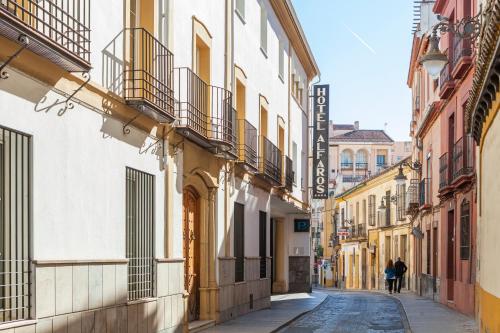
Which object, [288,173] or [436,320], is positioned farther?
[288,173]

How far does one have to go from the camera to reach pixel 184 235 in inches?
590

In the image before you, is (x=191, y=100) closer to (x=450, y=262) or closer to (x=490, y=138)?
(x=490, y=138)

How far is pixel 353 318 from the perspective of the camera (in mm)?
19422

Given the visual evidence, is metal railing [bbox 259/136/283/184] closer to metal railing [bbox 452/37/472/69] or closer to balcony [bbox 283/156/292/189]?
balcony [bbox 283/156/292/189]

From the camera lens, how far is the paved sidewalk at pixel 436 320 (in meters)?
16.2

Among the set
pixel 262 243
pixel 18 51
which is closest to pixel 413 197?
pixel 262 243

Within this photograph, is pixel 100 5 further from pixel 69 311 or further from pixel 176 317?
pixel 176 317

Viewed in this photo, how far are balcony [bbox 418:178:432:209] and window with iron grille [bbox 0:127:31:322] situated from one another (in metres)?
21.2

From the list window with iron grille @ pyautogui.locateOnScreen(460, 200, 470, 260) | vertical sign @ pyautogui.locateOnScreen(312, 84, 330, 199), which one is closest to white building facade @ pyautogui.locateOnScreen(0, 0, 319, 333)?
window with iron grille @ pyautogui.locateOnScreen(460, 200, 470, 260)

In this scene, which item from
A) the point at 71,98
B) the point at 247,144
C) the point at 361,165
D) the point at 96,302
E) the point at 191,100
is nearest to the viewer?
the point at 71,98

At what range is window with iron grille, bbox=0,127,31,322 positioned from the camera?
7852mm

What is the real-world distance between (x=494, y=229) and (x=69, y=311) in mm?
5675

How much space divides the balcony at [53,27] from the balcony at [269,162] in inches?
438

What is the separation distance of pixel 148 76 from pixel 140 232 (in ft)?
7.25
